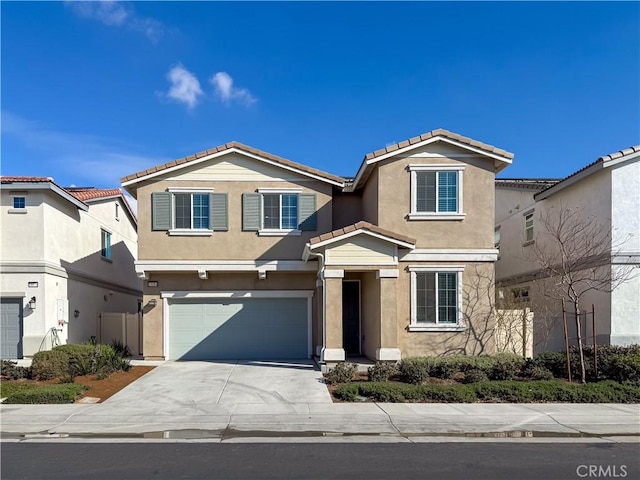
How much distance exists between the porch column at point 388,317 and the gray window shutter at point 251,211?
4.78 metres

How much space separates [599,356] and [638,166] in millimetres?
6329

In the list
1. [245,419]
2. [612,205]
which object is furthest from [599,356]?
[245,419]

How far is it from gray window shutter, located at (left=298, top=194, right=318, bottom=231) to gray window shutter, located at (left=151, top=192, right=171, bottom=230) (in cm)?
430

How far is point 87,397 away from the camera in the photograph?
1142 cm

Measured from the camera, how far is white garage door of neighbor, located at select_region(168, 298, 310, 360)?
17.2m

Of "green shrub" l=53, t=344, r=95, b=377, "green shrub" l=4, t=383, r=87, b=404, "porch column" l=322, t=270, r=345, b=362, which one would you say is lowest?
"green shrub" l=4, t=383, r=87, b=404

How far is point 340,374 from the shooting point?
41.9 feet

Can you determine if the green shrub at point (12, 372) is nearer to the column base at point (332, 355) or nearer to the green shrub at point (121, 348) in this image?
the green shrub at point (121, 348)

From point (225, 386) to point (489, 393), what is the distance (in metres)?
6.26

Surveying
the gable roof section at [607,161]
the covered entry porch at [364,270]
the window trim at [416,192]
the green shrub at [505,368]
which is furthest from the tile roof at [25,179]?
the gable roof section at [607,161]

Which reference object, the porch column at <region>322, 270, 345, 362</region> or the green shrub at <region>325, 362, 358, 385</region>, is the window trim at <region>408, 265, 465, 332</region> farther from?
the green shrub at <region>325, 362, 358, 385</region>

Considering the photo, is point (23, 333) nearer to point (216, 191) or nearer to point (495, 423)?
point (216, 191)

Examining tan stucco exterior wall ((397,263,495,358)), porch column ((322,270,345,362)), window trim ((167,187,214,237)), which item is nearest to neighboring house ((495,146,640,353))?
tan stucco exterior wall ((397,263,495,358))
